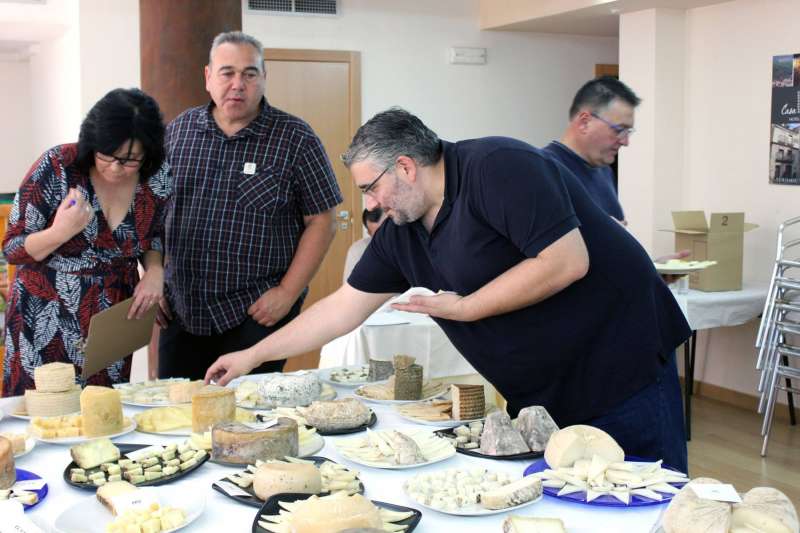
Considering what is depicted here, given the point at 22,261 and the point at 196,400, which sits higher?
the point at 22,261

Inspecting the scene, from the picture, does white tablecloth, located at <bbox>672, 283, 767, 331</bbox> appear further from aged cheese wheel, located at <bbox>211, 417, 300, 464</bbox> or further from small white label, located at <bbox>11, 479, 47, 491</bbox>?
small white label, located at <bbox>11, 479, 47, 491</bbox>

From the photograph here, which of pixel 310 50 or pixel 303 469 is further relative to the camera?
pixel 310 50

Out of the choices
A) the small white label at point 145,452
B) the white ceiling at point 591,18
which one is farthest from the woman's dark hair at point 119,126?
the white ceiling at point 591,18

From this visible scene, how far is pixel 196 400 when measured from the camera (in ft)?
6.45

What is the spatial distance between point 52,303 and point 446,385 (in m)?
1.14

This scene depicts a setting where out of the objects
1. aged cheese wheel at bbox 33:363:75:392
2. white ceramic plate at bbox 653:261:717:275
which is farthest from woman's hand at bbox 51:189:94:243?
white ceramic plate at bbox 653:261:717:275

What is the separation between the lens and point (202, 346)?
10.0ft

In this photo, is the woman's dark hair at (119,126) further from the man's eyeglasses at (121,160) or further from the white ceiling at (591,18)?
the white ceiling at (591,18)

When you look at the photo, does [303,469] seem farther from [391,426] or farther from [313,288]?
[313,288]

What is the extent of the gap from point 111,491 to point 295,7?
17.4 feet

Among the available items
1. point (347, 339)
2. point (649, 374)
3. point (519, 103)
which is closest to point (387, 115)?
point (649, 374)

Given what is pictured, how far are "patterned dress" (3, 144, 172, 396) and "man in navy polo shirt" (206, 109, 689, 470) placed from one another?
955 millimetres

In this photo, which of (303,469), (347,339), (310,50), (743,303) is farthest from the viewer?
(310,50)

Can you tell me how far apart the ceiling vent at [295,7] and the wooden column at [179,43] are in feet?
7.83
